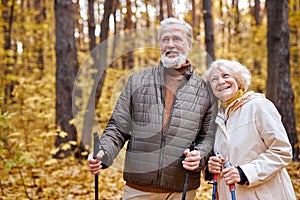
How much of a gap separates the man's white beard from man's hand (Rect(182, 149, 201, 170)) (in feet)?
2.11

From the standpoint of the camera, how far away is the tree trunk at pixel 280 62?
6.41 meters

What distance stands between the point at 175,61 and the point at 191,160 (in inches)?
28.9

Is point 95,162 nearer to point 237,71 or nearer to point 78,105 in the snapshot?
point 237,71

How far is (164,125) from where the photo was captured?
8.87 ft

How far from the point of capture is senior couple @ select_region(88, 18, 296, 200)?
7.96ft

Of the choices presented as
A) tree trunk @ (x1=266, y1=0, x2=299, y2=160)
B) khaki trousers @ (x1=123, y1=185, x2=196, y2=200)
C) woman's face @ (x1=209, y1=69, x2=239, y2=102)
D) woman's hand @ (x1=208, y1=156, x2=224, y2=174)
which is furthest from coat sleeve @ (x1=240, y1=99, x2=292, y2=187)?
tree trunk @ (x1=266, y1=0, x2=299, y2=160)

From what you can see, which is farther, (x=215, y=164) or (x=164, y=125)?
(x=164, y=125)

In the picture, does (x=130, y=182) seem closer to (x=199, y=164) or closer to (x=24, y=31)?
(x=199, y=164)

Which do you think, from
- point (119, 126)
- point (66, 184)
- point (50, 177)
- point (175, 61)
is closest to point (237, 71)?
point (175, 61)

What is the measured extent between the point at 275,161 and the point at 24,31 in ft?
46.8

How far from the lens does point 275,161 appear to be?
238 cm

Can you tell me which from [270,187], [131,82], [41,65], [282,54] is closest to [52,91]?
[41,65]

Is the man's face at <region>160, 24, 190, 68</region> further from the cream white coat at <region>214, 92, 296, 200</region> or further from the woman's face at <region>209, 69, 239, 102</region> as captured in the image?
the cream white coat at <region>214, 92, 296, 200</region>

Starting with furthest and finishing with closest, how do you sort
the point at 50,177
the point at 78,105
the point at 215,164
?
the point at 78,105
the point at 50,177
the point at 215,164
